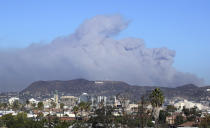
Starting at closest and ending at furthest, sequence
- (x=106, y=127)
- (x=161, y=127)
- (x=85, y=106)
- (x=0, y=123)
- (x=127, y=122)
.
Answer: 1. (x=106, y=127)
2. (x=127, y=122)
3. (x=161, y=127)
4. (x=0, y=123)
5. (x=85, y=106)

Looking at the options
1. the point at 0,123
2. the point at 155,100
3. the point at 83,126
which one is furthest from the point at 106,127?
the point at 0,123

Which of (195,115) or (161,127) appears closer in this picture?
(161,127)

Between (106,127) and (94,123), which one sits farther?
(94,123)

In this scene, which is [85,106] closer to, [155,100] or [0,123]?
[0,123]

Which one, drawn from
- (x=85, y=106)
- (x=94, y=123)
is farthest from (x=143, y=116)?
(x=85, y=106)

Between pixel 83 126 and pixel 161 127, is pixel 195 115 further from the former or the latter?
pixel 83 126

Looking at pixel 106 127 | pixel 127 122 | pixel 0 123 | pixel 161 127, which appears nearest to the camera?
pixel 106 127

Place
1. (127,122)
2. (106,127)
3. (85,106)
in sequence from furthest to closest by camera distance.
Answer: (85,106), (127,122), (106,127)

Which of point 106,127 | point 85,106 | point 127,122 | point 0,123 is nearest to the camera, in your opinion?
point 106,127
